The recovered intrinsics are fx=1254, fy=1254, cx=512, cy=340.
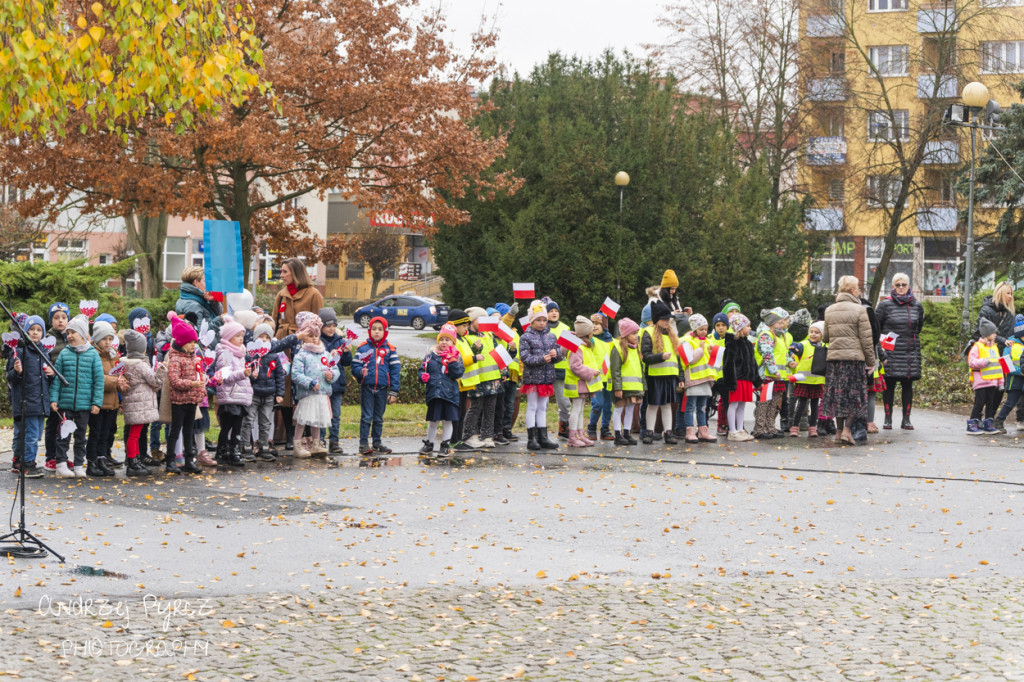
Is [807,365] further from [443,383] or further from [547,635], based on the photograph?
[547,635]

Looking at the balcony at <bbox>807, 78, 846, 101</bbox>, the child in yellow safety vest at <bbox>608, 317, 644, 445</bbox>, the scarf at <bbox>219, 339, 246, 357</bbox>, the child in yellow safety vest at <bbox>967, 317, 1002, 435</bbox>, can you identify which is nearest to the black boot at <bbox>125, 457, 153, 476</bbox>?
the scarf at <bbox>219, 339, 246, 357</bbox>

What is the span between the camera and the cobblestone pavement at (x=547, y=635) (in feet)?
19.7

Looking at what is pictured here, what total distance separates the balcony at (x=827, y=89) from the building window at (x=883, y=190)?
9.62 ft

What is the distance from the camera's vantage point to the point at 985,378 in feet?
56.4

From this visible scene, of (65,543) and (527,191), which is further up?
(527,191)

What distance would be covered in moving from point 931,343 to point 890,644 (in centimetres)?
2331

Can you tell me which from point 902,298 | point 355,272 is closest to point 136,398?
point 902,298

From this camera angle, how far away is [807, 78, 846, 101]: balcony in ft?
135

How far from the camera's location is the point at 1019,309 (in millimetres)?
28562

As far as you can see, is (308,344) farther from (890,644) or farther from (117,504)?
(890,644)

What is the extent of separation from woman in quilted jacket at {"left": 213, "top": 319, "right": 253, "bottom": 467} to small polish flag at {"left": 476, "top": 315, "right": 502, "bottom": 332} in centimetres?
303

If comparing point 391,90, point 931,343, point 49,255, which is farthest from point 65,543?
point 49,255

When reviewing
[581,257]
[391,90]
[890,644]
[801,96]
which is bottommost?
[890,644]

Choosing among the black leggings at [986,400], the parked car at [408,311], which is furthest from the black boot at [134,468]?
the parked car at [408,311]
